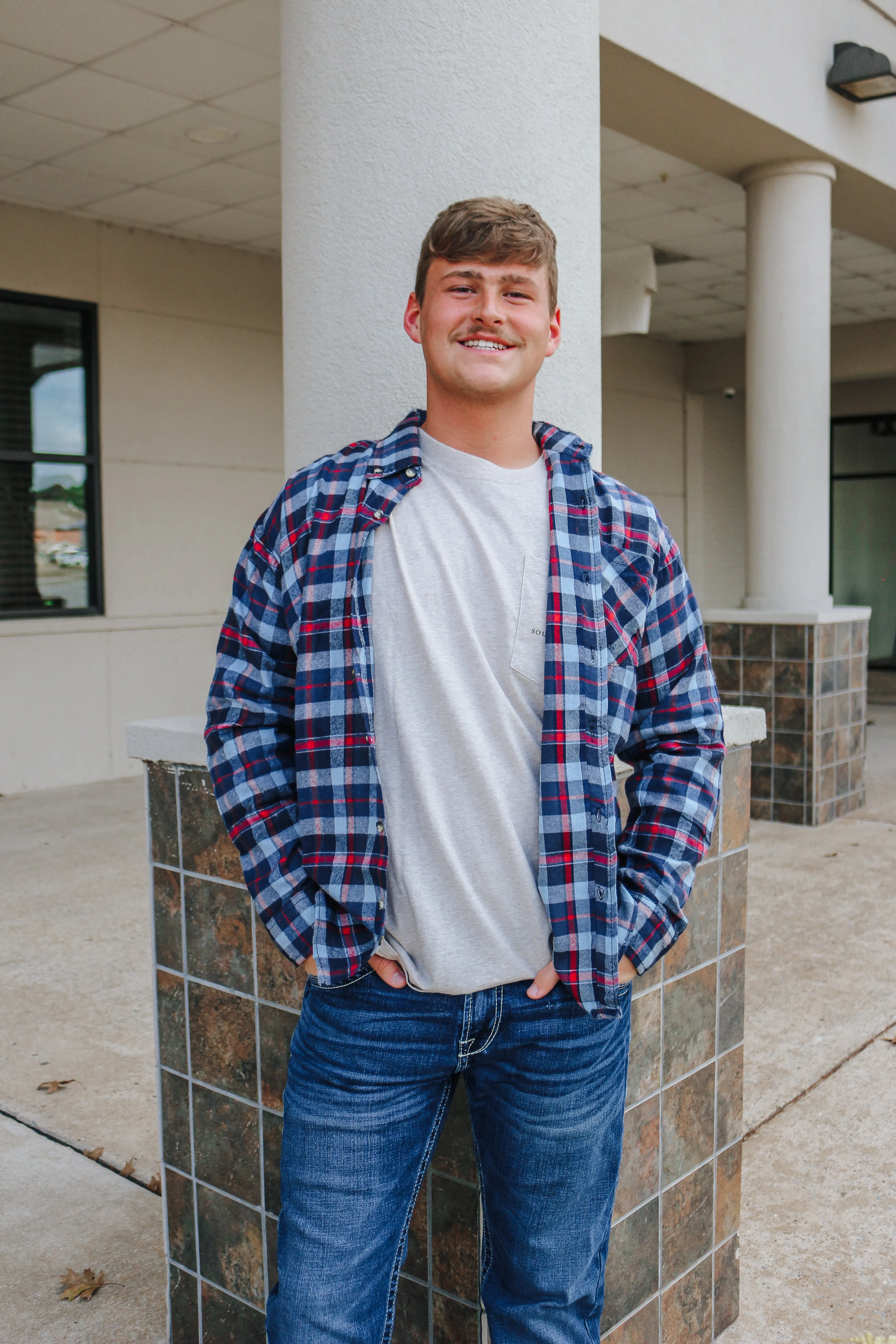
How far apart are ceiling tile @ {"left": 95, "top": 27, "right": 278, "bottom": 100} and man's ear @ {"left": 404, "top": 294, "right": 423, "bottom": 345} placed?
4663mm

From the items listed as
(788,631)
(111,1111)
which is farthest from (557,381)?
(788,631)

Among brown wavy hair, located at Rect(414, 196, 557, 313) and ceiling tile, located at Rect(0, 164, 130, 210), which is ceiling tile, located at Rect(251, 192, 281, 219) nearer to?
ceiling tile, located at Rect(0, 164, 130, 210)

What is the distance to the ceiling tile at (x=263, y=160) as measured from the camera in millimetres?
7113

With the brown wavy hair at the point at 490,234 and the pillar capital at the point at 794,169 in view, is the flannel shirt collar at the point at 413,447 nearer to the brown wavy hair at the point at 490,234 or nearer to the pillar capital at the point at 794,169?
the brown wavy hair at the point at 490,234

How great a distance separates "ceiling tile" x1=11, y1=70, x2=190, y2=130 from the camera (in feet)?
20.2

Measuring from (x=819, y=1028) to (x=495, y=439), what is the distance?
117 inches

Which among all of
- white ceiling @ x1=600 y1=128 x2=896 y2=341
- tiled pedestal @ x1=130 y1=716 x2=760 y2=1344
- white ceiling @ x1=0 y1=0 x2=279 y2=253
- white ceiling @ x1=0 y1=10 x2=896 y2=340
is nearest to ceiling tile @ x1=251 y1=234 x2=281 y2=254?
white ceiling @ x1=0 y1=10 x2=896 y2=340

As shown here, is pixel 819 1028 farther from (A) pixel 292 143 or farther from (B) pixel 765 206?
(B) pixel 765 206

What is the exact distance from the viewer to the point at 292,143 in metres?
2.28

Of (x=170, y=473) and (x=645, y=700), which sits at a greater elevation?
(x=170, y=473)

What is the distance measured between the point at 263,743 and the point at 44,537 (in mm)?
7313

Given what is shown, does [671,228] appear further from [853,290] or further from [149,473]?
[149,473]

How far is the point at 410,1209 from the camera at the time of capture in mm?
1674

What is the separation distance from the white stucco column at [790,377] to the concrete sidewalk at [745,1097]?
1816mm
